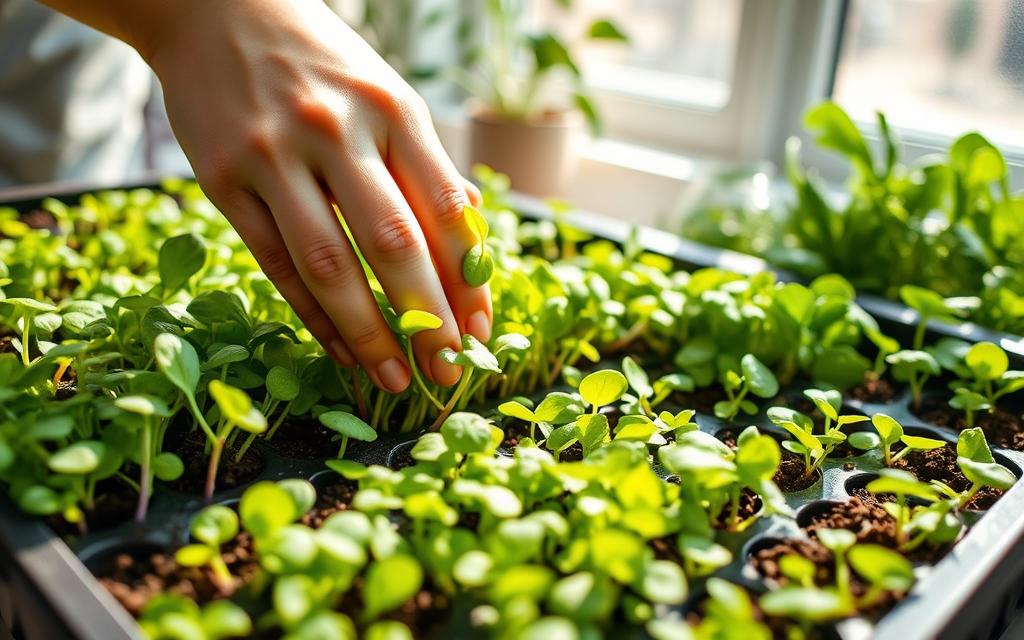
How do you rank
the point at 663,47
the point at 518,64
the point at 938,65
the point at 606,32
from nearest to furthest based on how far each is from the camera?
the point at 938,65 < the point at 606,32 < the point at 663,47 < the point at 518,64

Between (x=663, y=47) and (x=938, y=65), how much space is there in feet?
1.68

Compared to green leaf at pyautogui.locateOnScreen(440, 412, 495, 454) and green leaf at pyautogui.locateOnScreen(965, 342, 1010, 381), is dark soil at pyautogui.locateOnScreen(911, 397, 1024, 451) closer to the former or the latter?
green leaf at pyautogui.locateOnScreen(965, 342, 1010, 381)

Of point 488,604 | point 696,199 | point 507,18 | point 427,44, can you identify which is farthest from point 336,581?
point 427,44

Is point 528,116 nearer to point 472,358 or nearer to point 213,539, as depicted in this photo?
point 472,358

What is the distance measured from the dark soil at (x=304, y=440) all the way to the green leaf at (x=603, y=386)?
0.18m

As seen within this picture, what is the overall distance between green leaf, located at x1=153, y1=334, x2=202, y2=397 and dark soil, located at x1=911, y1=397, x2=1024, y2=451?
0.55 meters

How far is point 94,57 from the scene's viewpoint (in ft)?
Answer: 4.14

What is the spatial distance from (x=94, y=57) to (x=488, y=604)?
114 centimetres

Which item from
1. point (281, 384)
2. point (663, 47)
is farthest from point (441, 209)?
point (663, 47)

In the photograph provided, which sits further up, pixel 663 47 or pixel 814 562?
pixel 663 47

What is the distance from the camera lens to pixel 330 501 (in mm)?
529

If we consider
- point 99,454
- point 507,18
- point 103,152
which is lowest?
point 103,152

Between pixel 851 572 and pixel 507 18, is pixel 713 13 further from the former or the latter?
pixel 851 572

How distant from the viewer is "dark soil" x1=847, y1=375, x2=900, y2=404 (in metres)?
0.73
